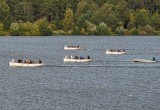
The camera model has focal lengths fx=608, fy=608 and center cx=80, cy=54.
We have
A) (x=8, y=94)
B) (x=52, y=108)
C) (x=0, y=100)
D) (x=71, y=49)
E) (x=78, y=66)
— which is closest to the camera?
(x=52, y=108)

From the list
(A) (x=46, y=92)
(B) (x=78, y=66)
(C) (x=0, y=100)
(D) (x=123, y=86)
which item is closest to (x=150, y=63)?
→ (B) (x=78, y=66)

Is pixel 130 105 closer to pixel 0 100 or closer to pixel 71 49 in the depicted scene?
pixel 0 100

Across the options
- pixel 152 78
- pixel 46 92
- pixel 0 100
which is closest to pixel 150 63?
pixel 152 78

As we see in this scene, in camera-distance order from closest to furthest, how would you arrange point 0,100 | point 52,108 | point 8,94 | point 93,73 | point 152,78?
1. point 52,108
2. point 0,100
3. point 8,94
4. point 152,78
5. point 93,73

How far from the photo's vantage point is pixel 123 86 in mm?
103438

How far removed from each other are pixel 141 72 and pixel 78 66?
18.2 m

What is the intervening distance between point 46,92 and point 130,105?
16950 millimetres

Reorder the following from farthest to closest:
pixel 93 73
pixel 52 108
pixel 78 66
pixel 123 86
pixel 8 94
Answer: pixel 78 66
pixel 93 73
pixel 123 86
pixel 8 94
pixel 52 108

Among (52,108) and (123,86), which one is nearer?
(52,108)

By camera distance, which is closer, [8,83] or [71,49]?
[8,83]

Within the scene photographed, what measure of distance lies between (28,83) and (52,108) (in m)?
25.5

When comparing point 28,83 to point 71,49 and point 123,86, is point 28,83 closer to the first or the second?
point 123,86

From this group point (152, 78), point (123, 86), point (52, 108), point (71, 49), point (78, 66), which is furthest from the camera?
point (71, 49)

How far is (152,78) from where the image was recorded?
114625mm
